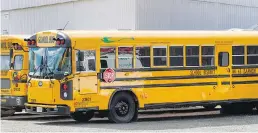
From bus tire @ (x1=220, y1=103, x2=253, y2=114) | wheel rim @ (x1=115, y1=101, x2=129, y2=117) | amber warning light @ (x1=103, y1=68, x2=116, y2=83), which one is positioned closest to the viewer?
amber warning light @ (x1=103, y1=68, x2=116, y2=83)

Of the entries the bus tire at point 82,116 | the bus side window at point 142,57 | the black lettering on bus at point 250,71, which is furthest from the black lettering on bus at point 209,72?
the bus tire at point 82,116

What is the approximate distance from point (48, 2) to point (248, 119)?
14.7 meters

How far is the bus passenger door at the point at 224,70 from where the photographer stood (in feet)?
65.2

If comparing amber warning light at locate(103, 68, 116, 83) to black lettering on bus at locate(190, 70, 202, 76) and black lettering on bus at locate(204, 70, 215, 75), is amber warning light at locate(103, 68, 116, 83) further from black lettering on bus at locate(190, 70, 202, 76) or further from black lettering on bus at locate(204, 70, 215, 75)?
black lettering on bus at locate(204, 70, 215, 75)

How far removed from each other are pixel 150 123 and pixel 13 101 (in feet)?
13.7

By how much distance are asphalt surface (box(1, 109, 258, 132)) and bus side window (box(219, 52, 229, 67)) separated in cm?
157

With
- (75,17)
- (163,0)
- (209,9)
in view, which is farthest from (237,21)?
(75,17)

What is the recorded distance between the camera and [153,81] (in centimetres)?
1870

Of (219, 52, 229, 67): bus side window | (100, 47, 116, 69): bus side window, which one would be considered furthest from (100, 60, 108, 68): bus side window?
(219, 52, 229, 67): bus side window

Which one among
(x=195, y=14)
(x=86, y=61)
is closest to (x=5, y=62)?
(x=86, y=61)

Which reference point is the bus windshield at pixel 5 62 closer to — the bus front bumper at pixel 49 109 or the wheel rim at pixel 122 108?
the bus front bumper at pixel 49 109

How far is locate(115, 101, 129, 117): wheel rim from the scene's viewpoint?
59.6 ft

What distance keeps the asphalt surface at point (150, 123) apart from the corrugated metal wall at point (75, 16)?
22.5ft

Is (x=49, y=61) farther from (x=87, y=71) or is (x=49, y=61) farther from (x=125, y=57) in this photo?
(x=125, y=57)
